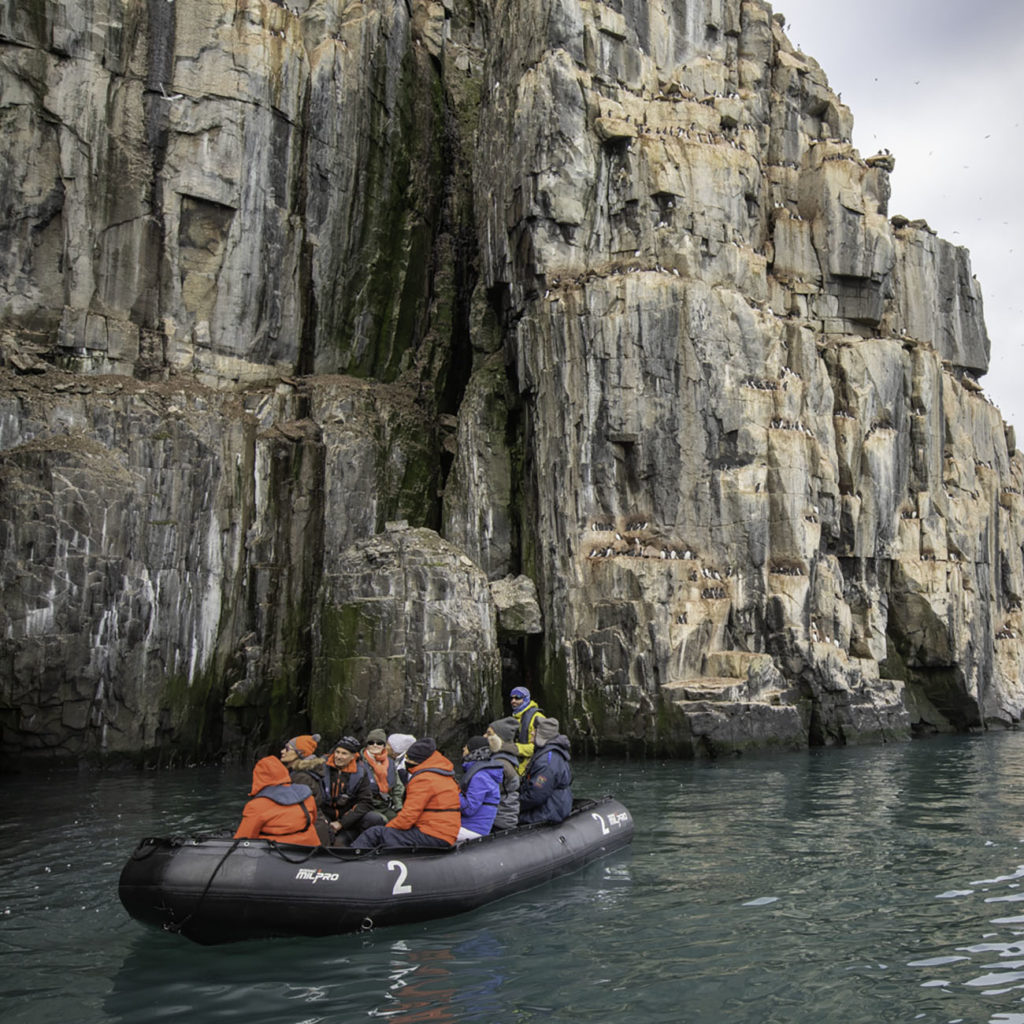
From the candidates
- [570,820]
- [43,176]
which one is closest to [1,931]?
[570,820]

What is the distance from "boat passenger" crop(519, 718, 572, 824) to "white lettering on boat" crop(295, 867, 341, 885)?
11.5 ft

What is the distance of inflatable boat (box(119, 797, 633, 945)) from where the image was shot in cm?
1052

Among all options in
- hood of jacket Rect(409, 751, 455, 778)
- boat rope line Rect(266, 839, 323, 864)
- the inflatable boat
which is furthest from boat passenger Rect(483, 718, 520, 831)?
boat rope line Rect(266, 839, 323, 864)

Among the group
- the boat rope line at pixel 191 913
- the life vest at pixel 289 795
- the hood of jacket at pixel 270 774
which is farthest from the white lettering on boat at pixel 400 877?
the boat rope line at pixel 191 913

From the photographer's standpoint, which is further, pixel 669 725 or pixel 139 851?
pixel 669 725

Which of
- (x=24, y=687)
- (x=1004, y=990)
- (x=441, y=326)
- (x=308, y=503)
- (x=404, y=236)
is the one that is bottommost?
(x=1004, y=990)

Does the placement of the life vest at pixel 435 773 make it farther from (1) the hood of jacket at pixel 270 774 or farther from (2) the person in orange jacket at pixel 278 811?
(1) the hood of jacket at pixel 270 774

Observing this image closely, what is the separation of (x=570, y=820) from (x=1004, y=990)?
638 cm

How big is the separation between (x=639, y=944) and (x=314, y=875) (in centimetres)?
322

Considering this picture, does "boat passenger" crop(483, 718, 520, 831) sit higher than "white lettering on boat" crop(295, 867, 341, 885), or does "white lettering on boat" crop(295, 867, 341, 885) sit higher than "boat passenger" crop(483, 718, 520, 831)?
"boat passenger" crop(483, 718, 520, 831)

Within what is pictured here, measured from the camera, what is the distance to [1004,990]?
346 inches

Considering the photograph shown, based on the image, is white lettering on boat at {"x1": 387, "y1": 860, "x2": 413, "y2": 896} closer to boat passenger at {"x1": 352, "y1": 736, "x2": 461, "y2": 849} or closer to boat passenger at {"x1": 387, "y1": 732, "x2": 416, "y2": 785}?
boat passenger at {"x1": 352, "y1": 736, "x2": 461, "y2": 849}

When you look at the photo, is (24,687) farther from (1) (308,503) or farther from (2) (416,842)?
(2) (416,842)

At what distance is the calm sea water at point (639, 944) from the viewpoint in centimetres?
866
